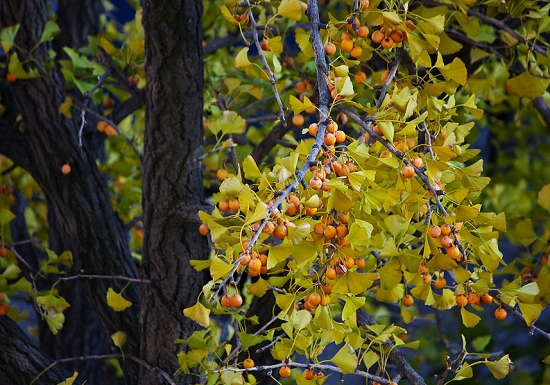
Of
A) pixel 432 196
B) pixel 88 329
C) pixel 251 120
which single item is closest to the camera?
pixel 432 196

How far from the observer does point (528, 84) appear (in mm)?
1104

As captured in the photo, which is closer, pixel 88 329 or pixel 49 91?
pixel 49 91

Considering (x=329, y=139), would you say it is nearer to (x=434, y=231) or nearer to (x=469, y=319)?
(x=434, y=231)

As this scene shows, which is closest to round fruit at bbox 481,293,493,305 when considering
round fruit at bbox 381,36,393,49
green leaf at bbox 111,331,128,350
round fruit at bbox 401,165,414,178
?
round fruit at bbox 401,165,414,178

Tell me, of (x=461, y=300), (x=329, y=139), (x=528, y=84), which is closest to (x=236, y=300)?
(x=329, y=139)

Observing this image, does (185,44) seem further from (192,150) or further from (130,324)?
(130,324)

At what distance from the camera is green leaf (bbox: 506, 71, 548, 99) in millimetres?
1097

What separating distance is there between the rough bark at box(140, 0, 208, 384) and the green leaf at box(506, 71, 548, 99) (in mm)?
578

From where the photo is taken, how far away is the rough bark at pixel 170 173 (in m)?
1.21

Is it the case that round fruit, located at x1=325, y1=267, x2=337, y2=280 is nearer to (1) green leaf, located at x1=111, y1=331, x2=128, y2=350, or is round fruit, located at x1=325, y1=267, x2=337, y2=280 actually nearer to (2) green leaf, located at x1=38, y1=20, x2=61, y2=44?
(1) green leaf, located at x1=111, y1=331, x2=128, y2=350

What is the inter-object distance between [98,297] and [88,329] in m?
0.47

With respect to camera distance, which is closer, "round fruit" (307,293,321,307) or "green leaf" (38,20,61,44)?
"round fruit" (307,293,321,307)

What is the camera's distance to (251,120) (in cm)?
137

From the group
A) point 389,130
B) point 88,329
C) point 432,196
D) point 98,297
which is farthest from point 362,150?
point 88,329
